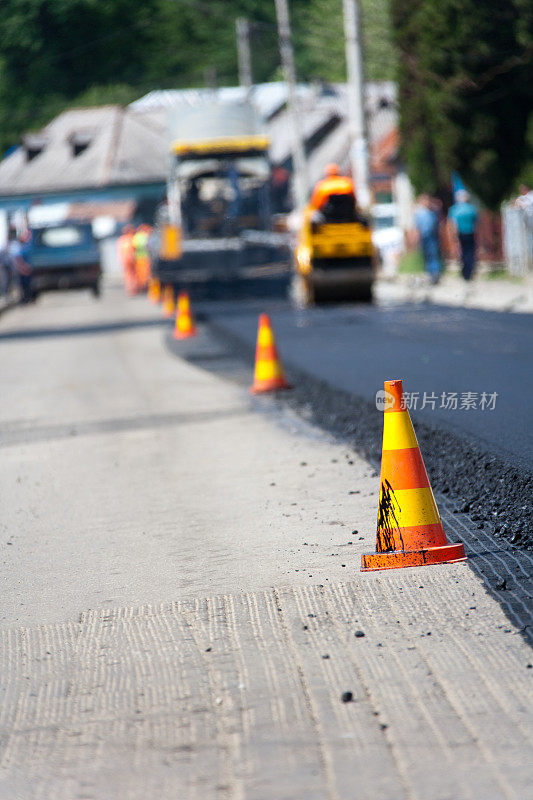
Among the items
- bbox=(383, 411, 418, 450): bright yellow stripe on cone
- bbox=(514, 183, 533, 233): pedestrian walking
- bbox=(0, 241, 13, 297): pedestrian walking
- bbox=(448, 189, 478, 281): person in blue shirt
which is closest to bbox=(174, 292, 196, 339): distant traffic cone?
bbox=(448, 189, 478, 281): person in blue shirt

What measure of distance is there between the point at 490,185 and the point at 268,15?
4768 cm

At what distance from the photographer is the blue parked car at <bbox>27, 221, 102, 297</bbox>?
37531 millimetres

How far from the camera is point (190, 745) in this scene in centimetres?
388

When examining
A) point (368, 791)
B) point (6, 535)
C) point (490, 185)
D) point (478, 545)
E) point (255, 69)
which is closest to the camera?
point (368, 791)

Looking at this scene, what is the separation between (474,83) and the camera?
27.8 metres

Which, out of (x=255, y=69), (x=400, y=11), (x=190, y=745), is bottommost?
(x=190, y=745)

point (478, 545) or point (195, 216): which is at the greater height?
point (195, 216)

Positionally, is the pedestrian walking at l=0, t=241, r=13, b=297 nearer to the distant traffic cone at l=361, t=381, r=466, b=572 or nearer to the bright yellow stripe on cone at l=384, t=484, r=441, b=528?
the distant traffic cone at l=361, t=381, r=466, b=572

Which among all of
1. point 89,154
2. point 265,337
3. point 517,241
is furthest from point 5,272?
point 89,154

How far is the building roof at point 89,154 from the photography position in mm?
70062

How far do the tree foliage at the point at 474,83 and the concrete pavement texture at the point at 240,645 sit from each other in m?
19.6

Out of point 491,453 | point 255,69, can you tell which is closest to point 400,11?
point 491,453

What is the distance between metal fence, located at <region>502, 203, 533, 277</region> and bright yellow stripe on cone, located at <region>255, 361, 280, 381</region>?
14.5 m

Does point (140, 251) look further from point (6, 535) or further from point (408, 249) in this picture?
point (6, 535)
